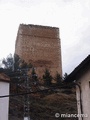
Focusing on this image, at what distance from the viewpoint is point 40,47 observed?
31188 mm

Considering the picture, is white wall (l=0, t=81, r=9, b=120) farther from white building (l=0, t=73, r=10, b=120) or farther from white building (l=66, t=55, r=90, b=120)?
white building (l=66, t=55, r=90, b=120)

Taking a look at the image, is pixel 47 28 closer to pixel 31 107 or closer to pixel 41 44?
pixel 41 44

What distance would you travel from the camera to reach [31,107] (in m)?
18.0

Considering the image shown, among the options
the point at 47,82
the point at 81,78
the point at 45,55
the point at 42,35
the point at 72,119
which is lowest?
the point at 72,119

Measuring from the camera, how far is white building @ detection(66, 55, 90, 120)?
6531 mm

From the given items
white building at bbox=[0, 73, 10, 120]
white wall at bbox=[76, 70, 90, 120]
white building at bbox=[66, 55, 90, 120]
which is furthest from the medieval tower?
white wall at bbox=[76, 70, 90, 120]

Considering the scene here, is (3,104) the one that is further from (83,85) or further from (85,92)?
(85,92)

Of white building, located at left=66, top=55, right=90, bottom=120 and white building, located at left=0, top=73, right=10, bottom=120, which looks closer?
white building, located at left=66, top=55, right=90, bottom=120

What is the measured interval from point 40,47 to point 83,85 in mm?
24451

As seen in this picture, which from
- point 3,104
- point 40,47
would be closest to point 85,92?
point 3,104

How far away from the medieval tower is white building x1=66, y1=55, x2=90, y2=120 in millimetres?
22465

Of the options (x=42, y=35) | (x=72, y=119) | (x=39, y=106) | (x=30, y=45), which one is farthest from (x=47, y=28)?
(x=72, y=119)

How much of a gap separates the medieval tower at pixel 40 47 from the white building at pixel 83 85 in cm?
2246

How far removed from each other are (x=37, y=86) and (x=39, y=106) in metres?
5.15
